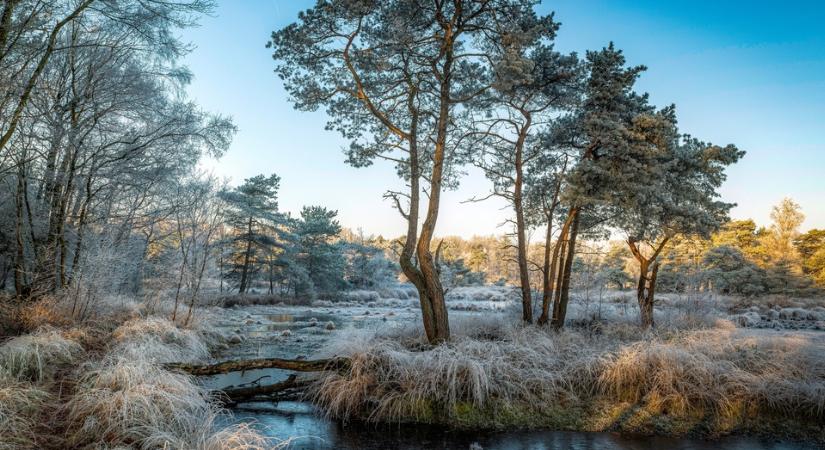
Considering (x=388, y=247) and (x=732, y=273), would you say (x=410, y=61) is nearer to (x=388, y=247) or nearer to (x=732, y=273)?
(x=388, y=247)

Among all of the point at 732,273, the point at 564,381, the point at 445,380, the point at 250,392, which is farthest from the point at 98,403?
the point at 732,273

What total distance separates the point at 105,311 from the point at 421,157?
810cm

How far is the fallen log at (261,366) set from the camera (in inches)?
227

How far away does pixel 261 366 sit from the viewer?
6.01 metres

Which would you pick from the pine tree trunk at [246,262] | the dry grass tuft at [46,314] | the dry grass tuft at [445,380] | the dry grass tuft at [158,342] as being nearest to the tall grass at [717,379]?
the dry grass tuft at [445,380]

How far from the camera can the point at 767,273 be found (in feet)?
80.2

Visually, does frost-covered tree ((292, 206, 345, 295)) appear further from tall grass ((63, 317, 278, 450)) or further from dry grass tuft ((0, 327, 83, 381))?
tall grass ((63, 317, 278, 450))

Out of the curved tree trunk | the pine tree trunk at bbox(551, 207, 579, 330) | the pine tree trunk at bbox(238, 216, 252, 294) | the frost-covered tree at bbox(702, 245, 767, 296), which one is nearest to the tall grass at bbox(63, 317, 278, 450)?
the pine tree trunk at bbox(551, 207, 579, 330)

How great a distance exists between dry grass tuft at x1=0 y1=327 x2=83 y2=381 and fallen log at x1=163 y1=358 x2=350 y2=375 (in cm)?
147

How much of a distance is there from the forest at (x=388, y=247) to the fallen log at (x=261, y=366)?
0.03 meters

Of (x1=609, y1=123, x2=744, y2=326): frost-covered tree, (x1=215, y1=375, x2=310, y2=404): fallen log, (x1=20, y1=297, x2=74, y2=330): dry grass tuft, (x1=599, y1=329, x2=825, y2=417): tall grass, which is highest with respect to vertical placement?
(x1=609, y1=123, x2=744, y2=326): frost-covered tree

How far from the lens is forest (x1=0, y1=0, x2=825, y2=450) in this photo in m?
5.20

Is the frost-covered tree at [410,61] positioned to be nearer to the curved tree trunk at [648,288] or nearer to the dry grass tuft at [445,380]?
the dry grass tuft at [445,380]

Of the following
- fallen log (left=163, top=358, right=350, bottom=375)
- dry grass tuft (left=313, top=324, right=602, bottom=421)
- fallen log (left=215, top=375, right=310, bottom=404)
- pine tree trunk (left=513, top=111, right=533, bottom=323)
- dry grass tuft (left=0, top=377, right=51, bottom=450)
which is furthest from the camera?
pine tree trunk (left=513, top=111, right=533, bottom=323)
